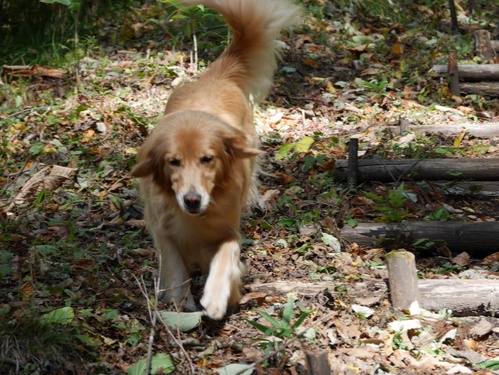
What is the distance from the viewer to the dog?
421cm

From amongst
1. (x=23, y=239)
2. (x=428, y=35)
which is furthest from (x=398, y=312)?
(x=428, y=35)

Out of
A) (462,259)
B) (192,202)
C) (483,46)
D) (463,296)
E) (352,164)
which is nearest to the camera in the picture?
(192,202)

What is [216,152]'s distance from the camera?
14.1ft

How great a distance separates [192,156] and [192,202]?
1.00ft

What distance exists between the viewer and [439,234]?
16.8ft

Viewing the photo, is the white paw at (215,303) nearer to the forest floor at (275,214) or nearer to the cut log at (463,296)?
the forest floor at (275,214)

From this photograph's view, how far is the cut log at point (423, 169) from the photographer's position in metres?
5.98

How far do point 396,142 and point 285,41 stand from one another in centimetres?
278

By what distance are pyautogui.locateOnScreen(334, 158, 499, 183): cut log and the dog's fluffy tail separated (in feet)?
3.54

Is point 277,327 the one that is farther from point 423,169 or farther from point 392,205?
point 423,169

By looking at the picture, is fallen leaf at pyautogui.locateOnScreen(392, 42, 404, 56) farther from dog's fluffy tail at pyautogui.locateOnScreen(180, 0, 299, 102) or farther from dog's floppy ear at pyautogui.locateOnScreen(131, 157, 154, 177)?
dog's floppy ear at pyautogui.locateOnScreen(131, 157, 154, 177)

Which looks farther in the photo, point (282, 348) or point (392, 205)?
point (392, 205)

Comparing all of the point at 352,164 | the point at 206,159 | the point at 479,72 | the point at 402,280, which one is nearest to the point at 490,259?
the point at 402,280

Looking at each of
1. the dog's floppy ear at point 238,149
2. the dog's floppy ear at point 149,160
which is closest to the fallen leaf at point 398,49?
the dog's floppy ear at point 238,149
